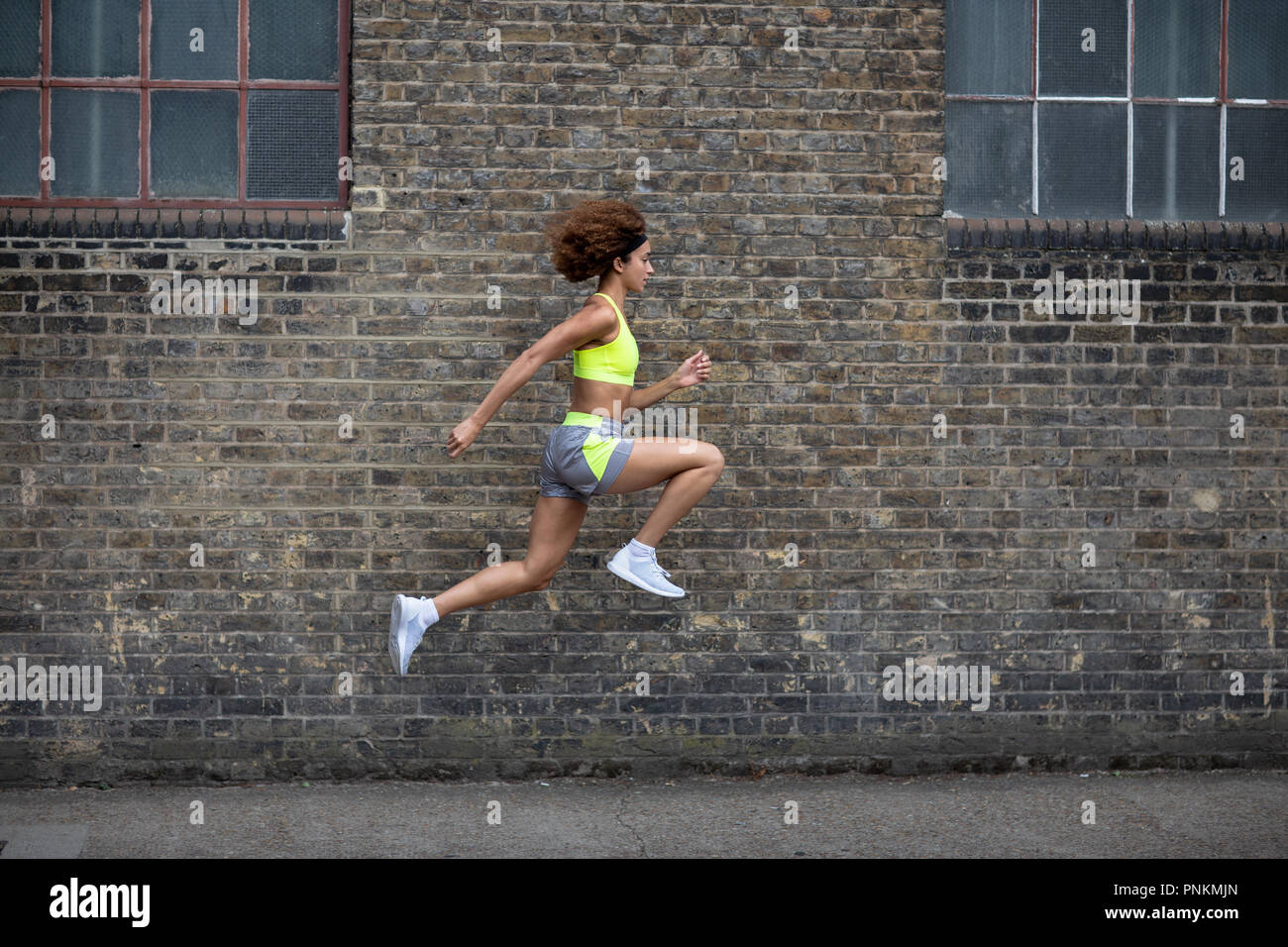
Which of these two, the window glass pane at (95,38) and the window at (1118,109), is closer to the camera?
the window glass pane at (95,38)

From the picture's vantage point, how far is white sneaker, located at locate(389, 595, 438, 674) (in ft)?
18.3

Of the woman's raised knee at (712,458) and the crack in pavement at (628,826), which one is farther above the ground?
the woman's raised knee at (712,458)

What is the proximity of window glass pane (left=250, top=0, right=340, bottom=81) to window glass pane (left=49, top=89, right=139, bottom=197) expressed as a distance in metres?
0.69

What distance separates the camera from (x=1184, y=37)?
23.0 ft

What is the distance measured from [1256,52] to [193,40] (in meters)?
5.54

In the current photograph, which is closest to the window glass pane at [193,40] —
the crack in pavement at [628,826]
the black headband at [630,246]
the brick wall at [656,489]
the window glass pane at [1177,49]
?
the brick wall at [656,489]

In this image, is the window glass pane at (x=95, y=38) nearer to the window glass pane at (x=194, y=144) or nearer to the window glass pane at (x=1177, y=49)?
the window glass pane at (x=194, y=144)

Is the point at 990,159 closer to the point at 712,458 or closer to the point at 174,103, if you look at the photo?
the point at 712,458

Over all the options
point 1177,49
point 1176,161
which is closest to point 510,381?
point 1176,161

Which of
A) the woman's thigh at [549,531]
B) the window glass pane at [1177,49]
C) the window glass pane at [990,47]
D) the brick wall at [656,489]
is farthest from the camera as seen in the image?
the window glass pane at [1177,49]

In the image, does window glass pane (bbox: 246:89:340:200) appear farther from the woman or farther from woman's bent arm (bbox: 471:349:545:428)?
woman's bent arm (bbox: 471:349:545:428)

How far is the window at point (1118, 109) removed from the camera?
689 cm

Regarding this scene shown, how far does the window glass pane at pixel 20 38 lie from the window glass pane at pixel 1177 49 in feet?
18.6


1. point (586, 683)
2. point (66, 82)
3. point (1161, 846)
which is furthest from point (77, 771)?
point (1161, 846)
